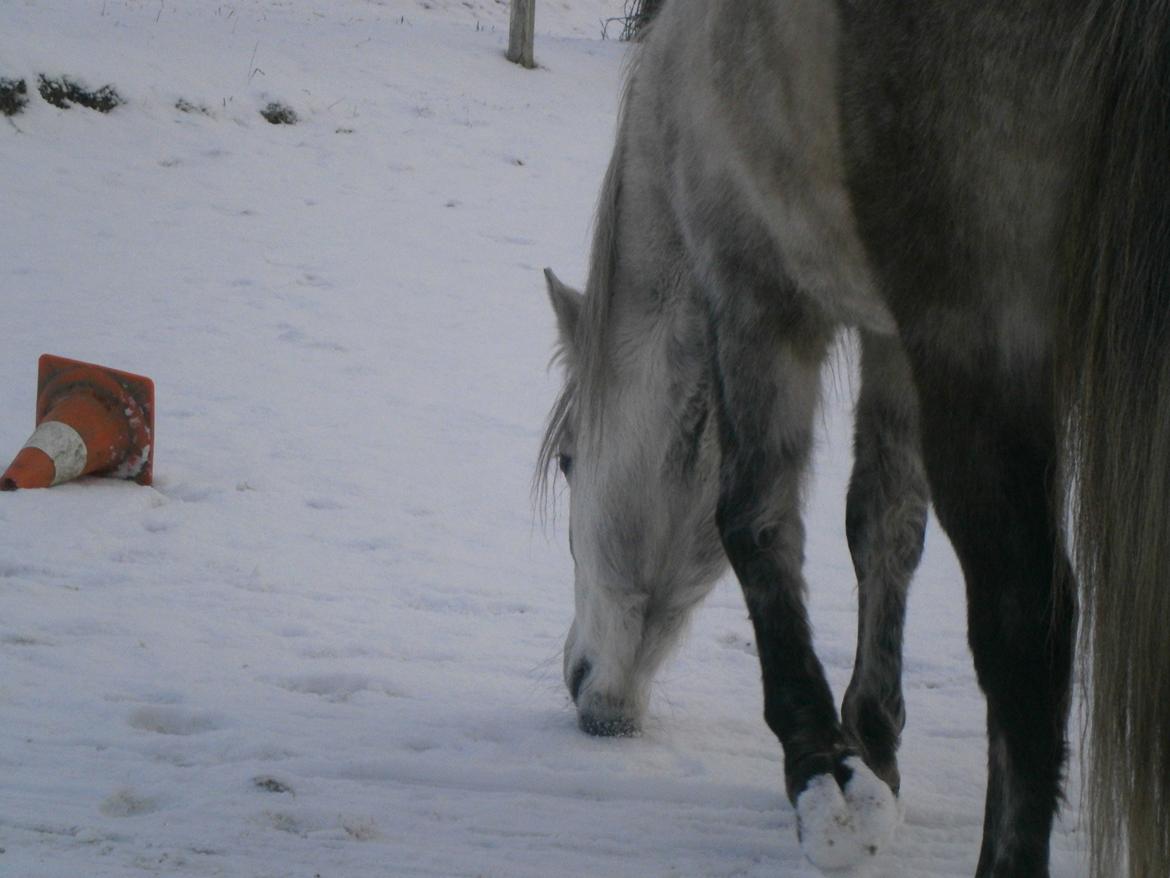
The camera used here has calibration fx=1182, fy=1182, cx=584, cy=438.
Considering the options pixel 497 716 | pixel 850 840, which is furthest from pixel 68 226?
pixel 850 840

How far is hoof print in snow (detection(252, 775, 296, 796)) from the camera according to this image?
7.73ft

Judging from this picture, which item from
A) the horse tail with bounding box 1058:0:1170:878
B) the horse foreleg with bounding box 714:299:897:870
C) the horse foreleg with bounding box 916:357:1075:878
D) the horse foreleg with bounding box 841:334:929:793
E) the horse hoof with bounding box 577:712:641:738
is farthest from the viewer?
the horse hoof with bounding box 577:712:641:738

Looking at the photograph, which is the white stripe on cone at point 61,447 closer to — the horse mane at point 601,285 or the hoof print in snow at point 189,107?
the horse mane at point 601,285

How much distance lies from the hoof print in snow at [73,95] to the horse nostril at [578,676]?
705cm

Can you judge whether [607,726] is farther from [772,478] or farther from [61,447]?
[61,447]

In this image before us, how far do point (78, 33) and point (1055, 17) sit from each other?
31.5ft

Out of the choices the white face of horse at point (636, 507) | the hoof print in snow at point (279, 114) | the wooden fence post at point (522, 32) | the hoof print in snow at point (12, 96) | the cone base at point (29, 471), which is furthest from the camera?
the wooden fence post at point (522, 32)

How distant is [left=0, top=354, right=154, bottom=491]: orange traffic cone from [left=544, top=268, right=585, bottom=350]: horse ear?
199 centimetres

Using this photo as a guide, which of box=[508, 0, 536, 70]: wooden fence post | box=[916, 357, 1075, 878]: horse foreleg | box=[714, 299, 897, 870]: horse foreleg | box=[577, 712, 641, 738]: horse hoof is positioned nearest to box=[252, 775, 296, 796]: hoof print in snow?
box=[577, 712, 641, 738]: horse hoof

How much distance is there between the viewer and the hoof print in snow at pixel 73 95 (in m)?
8.27

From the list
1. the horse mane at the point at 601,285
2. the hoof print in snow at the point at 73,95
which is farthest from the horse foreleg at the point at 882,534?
the hoof print in snow at the point at 73,95

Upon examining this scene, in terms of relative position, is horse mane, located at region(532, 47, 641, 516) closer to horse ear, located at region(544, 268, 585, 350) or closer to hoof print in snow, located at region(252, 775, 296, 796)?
horse ear, located at region(544, 268, 585, 350)

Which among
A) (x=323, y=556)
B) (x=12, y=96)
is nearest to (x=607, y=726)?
(x=323, y=556)

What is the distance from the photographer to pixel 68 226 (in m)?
7.20
